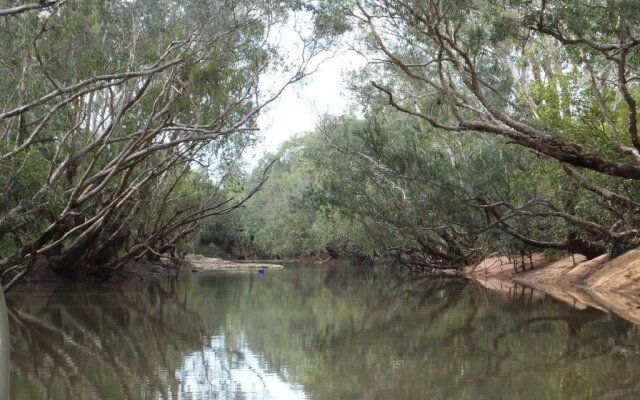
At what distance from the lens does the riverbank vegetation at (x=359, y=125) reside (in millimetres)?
11633

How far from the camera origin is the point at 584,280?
18.5m

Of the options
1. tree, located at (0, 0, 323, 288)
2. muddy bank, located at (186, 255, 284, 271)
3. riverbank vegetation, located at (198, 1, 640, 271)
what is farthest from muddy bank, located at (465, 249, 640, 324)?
muddy bank, located at (186, 255, 284, 271)

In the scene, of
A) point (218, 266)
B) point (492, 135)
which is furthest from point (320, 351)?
point (218, 266)

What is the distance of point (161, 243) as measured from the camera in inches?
1195

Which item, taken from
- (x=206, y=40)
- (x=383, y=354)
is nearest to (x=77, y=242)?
(x=206, y=40)

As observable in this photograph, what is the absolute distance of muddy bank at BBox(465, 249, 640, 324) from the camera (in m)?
13.9

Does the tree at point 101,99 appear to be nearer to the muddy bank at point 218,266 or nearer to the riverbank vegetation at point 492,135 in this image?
the riverbank vegetation at point 492,135

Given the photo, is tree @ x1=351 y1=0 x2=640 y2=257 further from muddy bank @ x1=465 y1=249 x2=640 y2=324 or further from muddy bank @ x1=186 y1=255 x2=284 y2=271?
muddy bank @ x1=186 y1=255 x2=284 y2=271

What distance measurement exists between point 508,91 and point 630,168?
998 cm

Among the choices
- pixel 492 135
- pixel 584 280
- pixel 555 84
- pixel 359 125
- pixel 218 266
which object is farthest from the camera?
pixel 218 266

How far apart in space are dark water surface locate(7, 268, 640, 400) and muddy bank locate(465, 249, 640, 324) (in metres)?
0.88

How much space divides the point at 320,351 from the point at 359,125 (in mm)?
16745

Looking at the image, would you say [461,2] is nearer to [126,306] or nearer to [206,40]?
[206,40]

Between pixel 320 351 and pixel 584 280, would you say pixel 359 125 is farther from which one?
pixel 320 351
